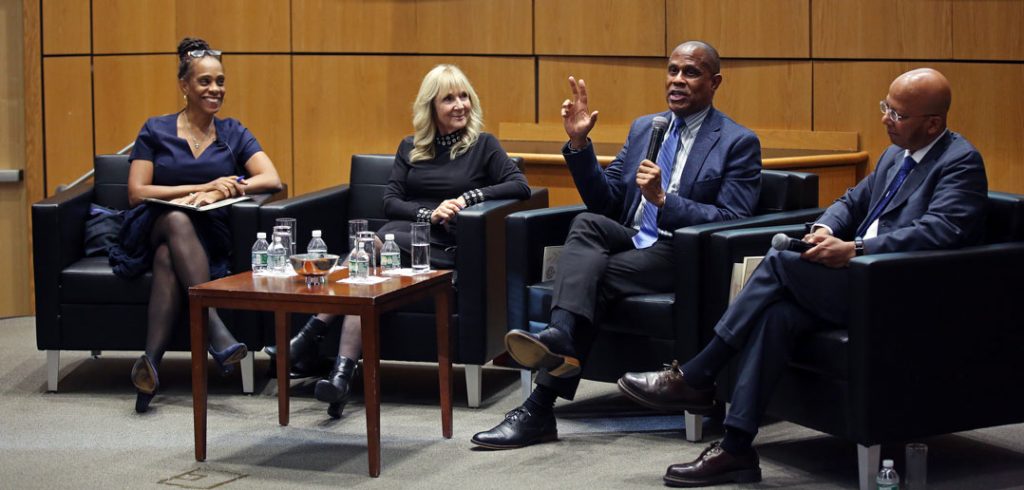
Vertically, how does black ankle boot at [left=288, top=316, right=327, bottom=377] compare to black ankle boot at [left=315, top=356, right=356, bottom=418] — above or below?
above

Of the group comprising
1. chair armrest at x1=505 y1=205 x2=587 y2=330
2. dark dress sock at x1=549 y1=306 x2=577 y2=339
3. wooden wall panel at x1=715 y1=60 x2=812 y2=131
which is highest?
wooden wall panel at x1=715 y1=60 x2=812 y2=131

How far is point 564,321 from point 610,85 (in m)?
2.82

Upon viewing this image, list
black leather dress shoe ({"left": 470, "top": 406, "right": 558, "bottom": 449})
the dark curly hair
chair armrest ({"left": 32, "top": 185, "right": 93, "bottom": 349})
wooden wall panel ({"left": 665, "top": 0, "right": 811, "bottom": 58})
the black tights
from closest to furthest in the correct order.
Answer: black leather dress shoe ({"left": 470, "top": 406, "right": 558, "bottom": 449})
the black tights
chair armrest ({"left": 32, "top": 185, "right": 93, "bottom": 349})
the dark curly hair
wooden wall panel ({"left": 665, "top": 0, "right": 811, "bottom": 58})

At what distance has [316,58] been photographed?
22.4 feet

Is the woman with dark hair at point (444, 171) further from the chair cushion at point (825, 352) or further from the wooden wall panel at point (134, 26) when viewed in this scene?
the wooden wall panel at point (134, 26)

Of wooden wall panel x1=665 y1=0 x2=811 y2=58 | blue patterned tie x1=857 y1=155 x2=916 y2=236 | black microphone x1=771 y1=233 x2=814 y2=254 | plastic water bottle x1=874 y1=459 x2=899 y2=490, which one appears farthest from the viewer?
wooden wall panel x1=665 y1=0 x2=811 y2=58

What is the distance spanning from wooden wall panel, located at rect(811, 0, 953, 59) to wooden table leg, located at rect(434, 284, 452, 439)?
292cm

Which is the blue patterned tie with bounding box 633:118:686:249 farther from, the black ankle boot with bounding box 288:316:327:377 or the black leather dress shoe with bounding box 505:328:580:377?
the black ankle boot with bounding box 288:316:327:377

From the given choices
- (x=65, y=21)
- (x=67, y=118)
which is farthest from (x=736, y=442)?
(x=65, y=21)

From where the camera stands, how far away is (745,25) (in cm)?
656

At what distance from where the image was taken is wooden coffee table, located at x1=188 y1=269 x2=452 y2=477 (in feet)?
12.7

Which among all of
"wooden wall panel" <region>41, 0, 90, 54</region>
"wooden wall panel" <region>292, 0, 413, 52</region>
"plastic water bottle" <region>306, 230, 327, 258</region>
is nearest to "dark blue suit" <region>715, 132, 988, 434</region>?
"plastic water bottle" <region>306, 230, 327, 258</region>

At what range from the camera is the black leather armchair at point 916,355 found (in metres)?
3.58


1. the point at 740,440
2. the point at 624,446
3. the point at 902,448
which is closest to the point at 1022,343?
the point at 902,448
